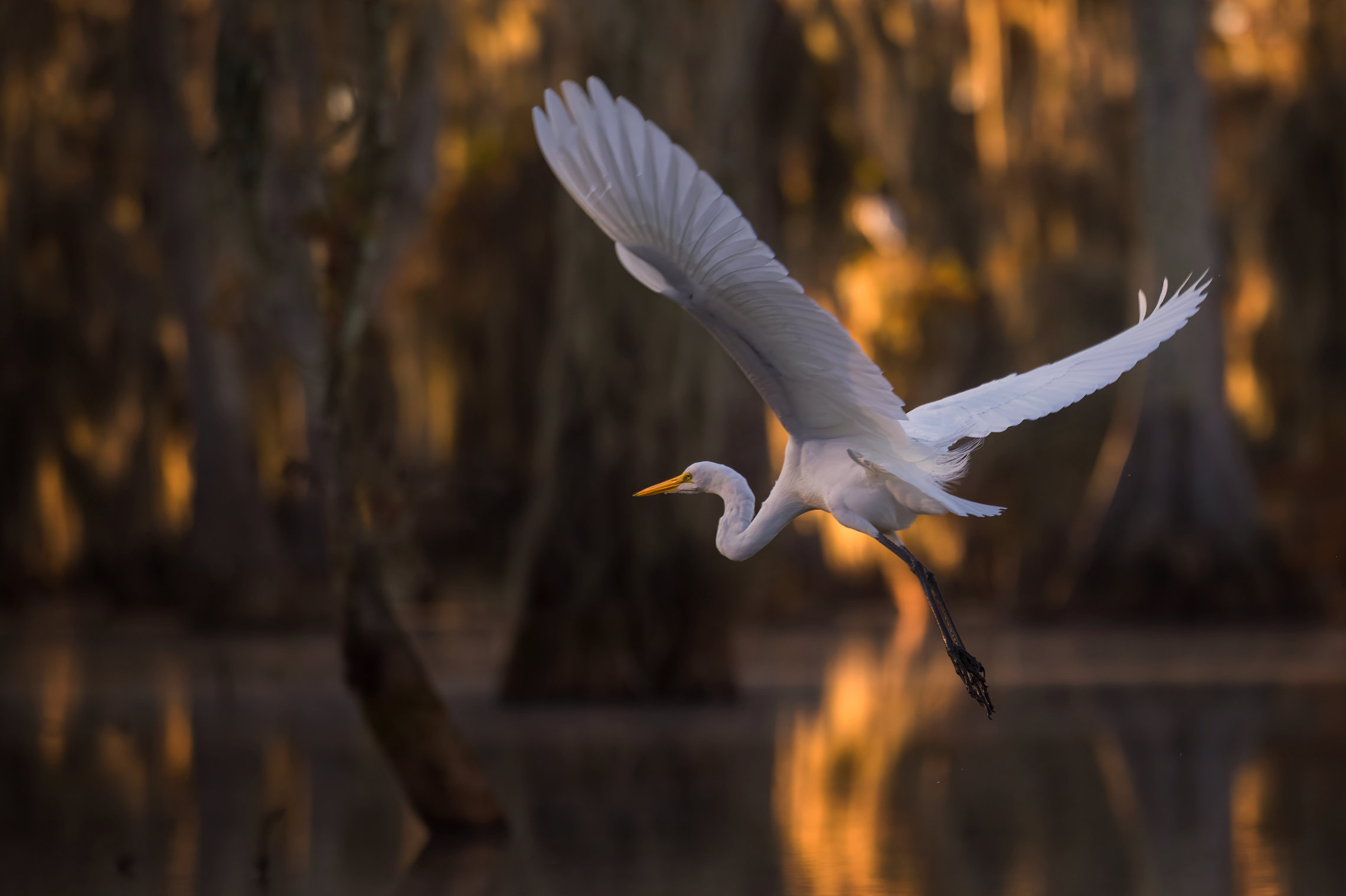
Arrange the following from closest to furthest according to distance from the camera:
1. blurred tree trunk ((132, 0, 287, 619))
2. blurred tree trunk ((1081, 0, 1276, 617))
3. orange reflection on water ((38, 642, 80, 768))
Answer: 1. orange reflection on water ((38, 642, 80, 768))
2. blurred tree trunk ((1081, 0, 1276, 617))
3. blurred tree trunk ((132, 0, 287, 619))

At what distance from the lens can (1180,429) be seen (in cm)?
1902

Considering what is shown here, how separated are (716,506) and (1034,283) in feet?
41.1

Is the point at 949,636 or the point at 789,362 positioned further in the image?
the point at 949,636

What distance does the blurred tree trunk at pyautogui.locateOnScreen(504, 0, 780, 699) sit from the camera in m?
12.6

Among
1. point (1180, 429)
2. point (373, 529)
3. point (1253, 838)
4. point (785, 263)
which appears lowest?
point (1253, 838)

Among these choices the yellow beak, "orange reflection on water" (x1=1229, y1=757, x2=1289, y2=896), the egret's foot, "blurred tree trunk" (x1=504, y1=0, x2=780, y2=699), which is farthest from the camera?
"blurred tree trunk" (x1=504, y1=0, x2=780, y2=699)

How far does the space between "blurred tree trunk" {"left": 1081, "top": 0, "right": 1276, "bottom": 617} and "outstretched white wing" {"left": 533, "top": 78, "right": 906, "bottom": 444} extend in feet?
44.8

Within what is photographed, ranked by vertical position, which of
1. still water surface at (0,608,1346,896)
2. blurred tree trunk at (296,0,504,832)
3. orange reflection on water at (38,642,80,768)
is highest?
blurred tree trunk at (296,0,504,832)

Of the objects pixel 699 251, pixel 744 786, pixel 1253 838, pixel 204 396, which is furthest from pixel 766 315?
pixel 204 396

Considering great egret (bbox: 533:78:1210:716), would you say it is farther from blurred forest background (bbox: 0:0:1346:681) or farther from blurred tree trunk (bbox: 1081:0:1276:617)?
blurred tree trunk (bbox: 1081:0:1276:617)

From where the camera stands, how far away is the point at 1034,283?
24.8 metres

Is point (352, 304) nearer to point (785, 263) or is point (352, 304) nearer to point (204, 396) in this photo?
point (785, 263)

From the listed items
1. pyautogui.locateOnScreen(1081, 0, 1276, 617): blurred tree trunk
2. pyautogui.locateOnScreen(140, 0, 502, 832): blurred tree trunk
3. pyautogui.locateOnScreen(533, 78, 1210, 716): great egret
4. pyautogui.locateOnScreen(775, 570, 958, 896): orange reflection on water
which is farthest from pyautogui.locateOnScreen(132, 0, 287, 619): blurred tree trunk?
pyautogui.locateOnScreen(533, 78, 1210, 716): great egret

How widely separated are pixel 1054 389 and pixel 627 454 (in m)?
7.17
